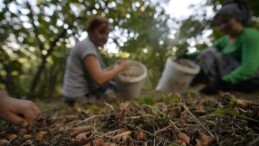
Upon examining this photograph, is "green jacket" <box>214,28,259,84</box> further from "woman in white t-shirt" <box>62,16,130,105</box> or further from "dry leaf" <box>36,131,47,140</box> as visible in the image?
"dry leaf" <box>36,131,47,140</box>

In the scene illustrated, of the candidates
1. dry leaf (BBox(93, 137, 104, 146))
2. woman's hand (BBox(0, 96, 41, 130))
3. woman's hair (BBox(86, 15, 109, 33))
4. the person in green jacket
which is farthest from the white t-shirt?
dry leaf (BBox(93, 137, 104, 146))

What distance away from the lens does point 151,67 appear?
3.64 meters

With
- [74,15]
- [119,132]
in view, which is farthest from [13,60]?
[119,132]

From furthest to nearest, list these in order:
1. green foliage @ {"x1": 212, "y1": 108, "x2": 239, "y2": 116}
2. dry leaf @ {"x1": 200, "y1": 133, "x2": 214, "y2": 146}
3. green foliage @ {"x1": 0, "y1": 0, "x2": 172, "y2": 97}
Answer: green foliage @ {"x1": 0, "y1": 0, "x2": 172, "y2": 97} < green foliage @ {"x1": 212, "y1": 108, "x2": 239, "y2": 116} < dry leaf @ {"x1": 200, "y1": 133, "x2": 214, "y2": 146}

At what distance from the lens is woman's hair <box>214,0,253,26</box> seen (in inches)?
128

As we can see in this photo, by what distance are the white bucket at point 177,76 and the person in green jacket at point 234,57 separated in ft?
0.75

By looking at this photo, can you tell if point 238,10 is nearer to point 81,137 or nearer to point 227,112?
point 227,112

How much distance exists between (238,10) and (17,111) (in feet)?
8.79

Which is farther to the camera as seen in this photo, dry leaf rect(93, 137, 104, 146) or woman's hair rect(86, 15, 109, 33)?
woman's hair rect(86, 15, 109, 33)

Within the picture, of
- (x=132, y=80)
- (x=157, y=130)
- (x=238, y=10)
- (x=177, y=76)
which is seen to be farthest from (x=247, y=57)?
(x=157, y=130)

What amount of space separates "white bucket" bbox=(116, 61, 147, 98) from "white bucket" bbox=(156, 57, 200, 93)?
26cm

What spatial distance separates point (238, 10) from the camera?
130 inches

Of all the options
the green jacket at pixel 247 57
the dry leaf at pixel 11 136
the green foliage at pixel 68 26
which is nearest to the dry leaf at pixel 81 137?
the dry leaf at pixel 11 136

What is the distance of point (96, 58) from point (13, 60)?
4.03 feet
